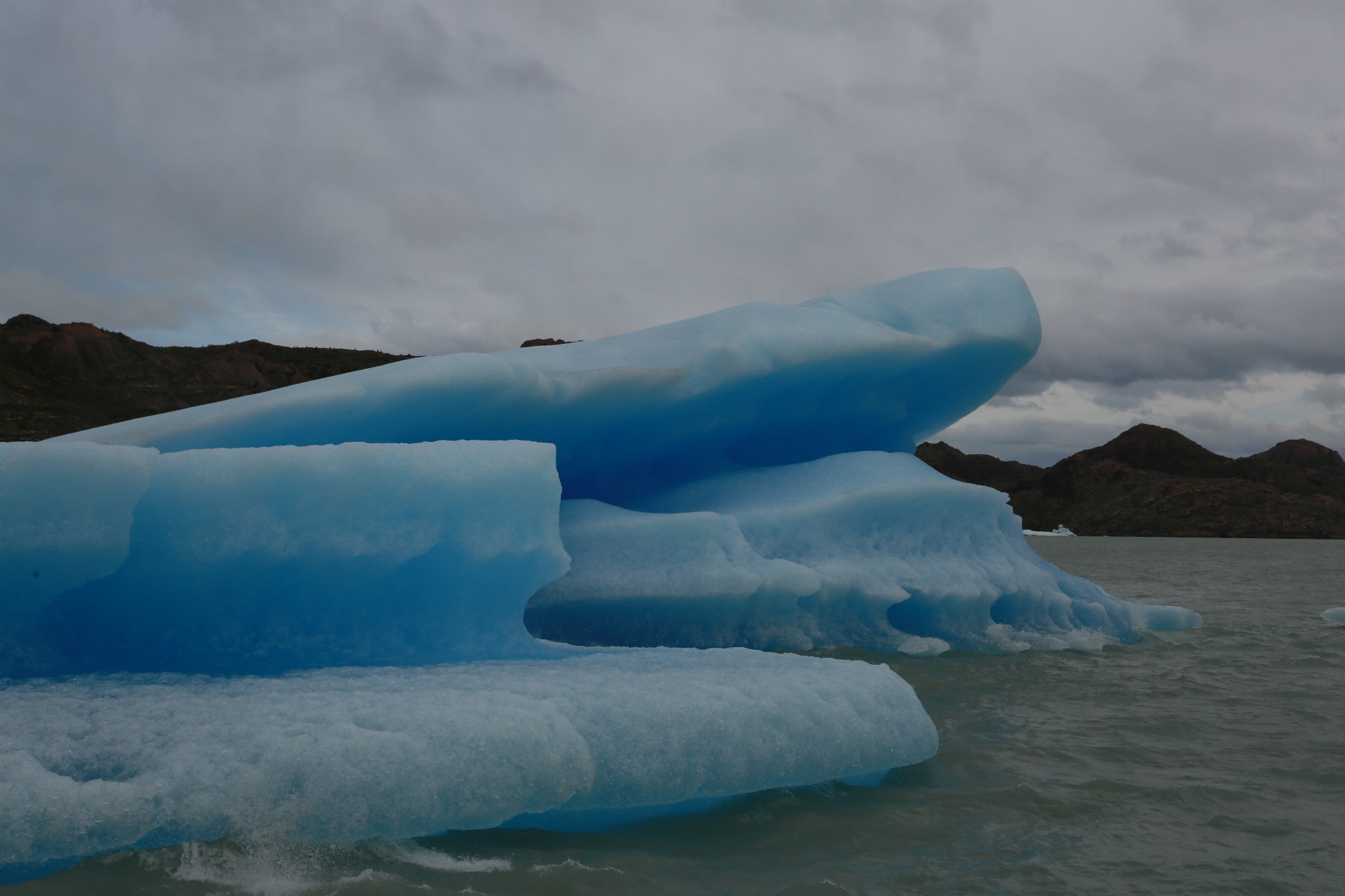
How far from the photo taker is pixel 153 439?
4938mm

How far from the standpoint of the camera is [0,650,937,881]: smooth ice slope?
2.46m

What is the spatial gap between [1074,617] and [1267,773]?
11.8 ft

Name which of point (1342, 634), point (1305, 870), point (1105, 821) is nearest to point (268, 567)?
point (1105, 821)

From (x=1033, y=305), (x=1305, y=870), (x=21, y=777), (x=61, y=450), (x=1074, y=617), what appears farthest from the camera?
(x=1033, y=305)

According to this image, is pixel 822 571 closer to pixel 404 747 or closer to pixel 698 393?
pixel 698 393

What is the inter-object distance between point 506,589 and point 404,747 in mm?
1849

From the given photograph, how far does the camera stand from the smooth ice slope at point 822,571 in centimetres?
579

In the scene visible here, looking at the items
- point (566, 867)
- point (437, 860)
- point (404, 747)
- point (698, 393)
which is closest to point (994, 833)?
point (566, 867)

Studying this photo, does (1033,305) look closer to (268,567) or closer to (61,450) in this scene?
(268,567)

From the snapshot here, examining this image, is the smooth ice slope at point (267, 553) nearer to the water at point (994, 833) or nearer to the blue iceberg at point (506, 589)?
the blue iceberg at point (506, 589)

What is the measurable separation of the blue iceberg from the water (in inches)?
4.3

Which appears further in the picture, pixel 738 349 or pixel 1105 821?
pixel 738 349

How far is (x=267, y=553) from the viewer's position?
3922 millimetres

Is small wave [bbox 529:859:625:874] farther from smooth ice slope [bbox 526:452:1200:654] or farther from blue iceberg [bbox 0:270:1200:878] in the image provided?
smooth ice slope [bbox 526:452:1200:654]
